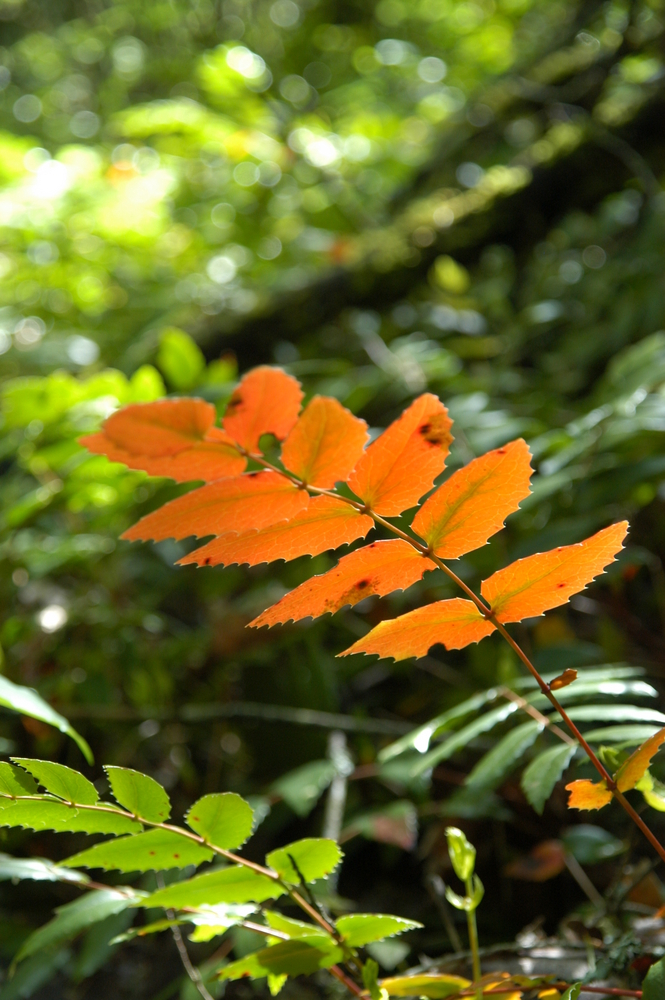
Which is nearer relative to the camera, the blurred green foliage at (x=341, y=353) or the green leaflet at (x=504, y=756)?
the green leaflet at (x=504, y=756)

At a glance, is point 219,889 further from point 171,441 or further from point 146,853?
point 171,441

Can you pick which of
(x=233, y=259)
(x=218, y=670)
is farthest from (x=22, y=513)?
(x=233, y=259)

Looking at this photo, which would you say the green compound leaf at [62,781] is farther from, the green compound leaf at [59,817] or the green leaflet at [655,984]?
the green leaflet at [655,984]

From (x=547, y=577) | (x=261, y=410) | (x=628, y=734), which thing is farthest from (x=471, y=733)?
(x=261, y=410)

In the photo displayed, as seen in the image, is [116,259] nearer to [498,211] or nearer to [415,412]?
[498,211]

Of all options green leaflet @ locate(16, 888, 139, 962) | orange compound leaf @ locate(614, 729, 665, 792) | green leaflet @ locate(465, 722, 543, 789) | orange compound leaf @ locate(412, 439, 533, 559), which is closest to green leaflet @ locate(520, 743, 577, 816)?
green leaflet @ locate(465, 722, 543, 789)

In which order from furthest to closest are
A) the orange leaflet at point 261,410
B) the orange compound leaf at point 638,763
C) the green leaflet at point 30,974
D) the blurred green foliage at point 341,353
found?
the blurred green foliage at point 341,353 < the green leaflet at point 30,974 < the orange leaflet at point 261,410 < the orange compound leaf at point 638,763

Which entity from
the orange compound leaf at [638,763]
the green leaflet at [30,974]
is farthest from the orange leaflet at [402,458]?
the green leaflet at [30,974]
